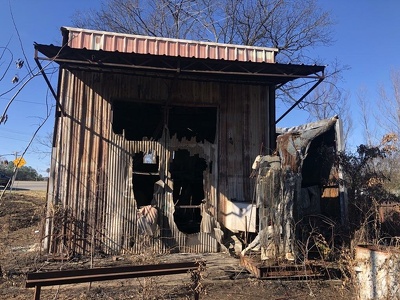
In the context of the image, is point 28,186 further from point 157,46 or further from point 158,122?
point 157,46

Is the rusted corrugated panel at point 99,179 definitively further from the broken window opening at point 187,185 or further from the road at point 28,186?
the road at point 28,186

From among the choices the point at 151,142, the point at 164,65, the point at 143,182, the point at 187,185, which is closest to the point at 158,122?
the point at 143,182

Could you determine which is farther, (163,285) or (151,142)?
(151,142)

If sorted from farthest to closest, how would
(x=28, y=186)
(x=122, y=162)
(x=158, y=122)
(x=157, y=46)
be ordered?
1. (x=28, y=186)
2. (x=158, y=122)
3. (x=157, y=46)
4. (x=122, y=162)

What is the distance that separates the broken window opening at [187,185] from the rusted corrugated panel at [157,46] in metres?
3.93

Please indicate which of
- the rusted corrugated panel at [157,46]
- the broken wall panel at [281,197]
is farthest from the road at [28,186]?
the broken wall panel at [281,197]

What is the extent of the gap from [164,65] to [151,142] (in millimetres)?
2258

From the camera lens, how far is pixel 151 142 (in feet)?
33.2

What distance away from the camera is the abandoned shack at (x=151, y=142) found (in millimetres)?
9289

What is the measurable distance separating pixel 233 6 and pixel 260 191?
61.7ft

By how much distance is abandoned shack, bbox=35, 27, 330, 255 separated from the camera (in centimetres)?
929

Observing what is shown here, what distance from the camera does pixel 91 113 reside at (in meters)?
9.84

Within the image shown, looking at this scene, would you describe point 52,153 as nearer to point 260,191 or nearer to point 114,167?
point 114,167

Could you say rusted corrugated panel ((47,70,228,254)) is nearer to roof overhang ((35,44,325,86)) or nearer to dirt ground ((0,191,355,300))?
dirt ground ((0,191,355,300))
